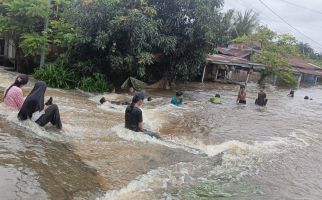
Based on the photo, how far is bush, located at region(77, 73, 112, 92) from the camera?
18109mm

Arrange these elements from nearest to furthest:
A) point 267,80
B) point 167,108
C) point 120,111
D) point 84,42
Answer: point 120,111 < point 167,108 < point 84,42 < point 267,80

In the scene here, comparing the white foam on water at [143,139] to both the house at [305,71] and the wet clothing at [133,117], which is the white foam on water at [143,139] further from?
the house at [305,71]

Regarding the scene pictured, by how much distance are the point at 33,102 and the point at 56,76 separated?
10388 millimetres

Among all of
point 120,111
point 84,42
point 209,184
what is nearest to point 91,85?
point 84,42

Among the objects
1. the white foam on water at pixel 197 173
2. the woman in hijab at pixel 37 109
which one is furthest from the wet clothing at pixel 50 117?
the white foam on water at pixel 197 173

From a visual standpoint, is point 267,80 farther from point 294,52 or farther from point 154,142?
point 154,142

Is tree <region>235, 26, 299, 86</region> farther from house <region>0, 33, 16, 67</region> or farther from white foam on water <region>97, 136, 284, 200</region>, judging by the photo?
white foam on water <region>97, 136, 284, 200</region>

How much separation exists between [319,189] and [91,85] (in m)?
12.6

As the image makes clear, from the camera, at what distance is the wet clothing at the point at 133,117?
8859 millimetres

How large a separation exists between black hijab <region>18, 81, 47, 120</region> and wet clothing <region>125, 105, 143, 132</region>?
197 cm

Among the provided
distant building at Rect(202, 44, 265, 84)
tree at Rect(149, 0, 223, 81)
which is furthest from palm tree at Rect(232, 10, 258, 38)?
tree at Rect(149, 0, 223, 81)

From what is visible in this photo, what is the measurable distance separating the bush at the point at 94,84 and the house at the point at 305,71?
23716mm

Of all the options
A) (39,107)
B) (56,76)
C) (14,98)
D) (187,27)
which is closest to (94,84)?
(56,76)

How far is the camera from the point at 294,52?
32.8 meters
